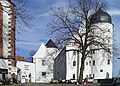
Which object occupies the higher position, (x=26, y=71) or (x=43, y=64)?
(x=43, y=64)

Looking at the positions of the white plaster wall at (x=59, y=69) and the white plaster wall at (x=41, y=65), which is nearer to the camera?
the white plaster wall at (x=41, y=65)

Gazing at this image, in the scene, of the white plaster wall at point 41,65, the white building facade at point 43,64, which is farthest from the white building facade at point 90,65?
the white building facade at point 43,64

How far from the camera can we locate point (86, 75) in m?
101

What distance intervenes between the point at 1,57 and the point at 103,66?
195 ft

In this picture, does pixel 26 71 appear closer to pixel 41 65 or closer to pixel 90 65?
pixel 41 65

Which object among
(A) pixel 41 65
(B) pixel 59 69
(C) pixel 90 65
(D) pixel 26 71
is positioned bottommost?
(D) pixel 26 71

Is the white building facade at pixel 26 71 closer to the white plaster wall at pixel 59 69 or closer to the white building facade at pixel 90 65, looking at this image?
the white building facade at pixel 90 65

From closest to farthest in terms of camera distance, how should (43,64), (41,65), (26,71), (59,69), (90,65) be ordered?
(26,71), (90,65), (41,65), (43,64), (59,69)

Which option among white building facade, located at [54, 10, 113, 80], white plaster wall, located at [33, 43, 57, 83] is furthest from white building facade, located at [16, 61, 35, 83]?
white building facade, located at [54, 10, 113, 80]

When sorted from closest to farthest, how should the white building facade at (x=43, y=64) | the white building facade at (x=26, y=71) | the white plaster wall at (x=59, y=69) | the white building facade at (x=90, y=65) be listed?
1. the white building facade at (x=26, y=71)
2. the white building facade at (x=90, y=65)
3. the white building facade at (x=43, y=64)
4. the white plaster wall at (x=59, y=69)

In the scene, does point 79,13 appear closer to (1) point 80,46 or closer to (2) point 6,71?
(1) point 80,46

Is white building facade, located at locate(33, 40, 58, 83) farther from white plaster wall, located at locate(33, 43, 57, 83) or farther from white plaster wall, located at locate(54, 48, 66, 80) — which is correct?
white plaster wall, located at locate(54, 48, 66, 80)

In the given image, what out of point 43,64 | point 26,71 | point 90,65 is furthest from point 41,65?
point 90,65

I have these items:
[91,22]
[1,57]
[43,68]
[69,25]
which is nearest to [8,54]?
[1,57]
